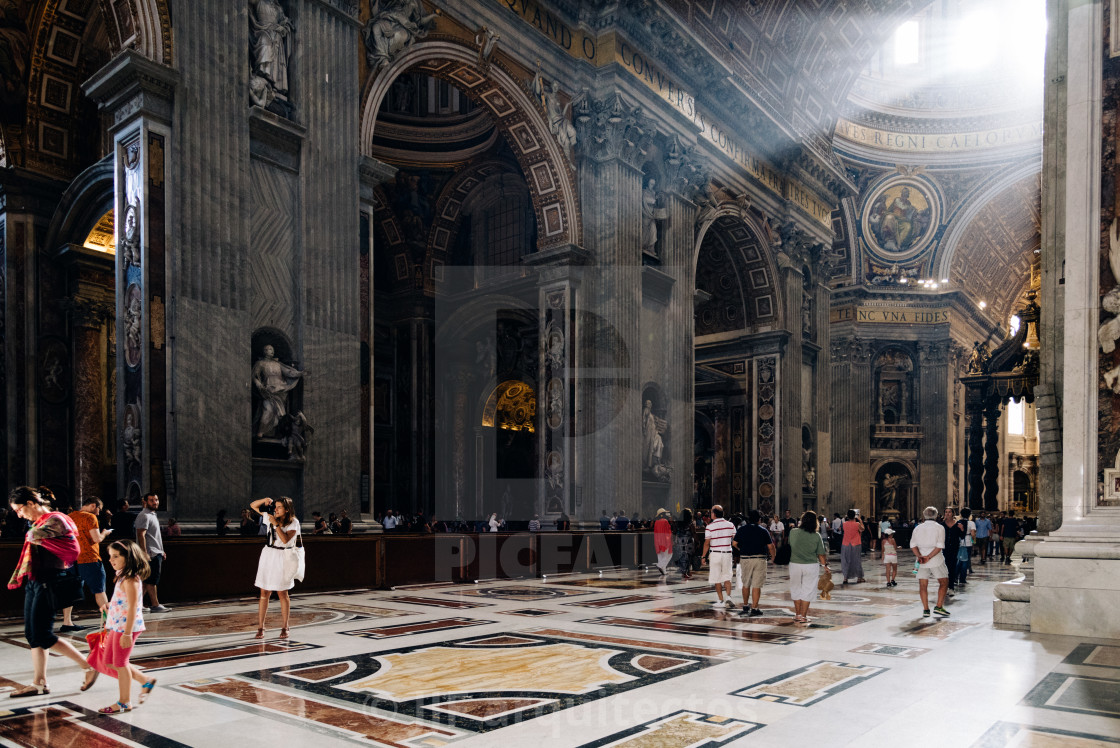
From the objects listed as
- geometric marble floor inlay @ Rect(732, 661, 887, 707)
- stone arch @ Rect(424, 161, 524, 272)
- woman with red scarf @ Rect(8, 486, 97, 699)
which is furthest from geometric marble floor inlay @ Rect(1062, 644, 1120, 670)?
stone arch @ Rect(424, 161, 524, 272)

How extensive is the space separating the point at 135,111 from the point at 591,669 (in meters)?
8.46

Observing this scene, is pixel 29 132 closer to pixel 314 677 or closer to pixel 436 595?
pixel 436 595

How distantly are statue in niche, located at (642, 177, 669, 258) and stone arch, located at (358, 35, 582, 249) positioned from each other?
199cm

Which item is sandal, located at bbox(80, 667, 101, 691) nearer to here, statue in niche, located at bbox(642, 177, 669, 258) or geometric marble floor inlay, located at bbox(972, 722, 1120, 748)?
geometric marble floor inlay, located at bbox(972, 722, 1120, 748)

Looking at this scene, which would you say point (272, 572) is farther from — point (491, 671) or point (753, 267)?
point (753, 267)

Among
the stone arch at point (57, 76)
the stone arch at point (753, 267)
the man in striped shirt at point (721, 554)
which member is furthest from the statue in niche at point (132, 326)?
the stone arch at point (753, 267)

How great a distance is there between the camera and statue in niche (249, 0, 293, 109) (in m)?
11.7

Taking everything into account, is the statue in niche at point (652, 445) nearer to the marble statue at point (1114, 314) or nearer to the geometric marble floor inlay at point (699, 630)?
the geometric marble floor inlay at point (699, 630)

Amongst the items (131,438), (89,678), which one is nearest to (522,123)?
(131,438)

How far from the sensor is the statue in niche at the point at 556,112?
17047 millimetres

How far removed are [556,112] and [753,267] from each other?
391 inches

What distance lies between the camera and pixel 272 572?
726 centimetres

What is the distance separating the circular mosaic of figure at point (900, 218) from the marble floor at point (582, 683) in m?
30.4

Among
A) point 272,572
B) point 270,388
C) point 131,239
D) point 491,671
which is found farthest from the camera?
point 270,388
